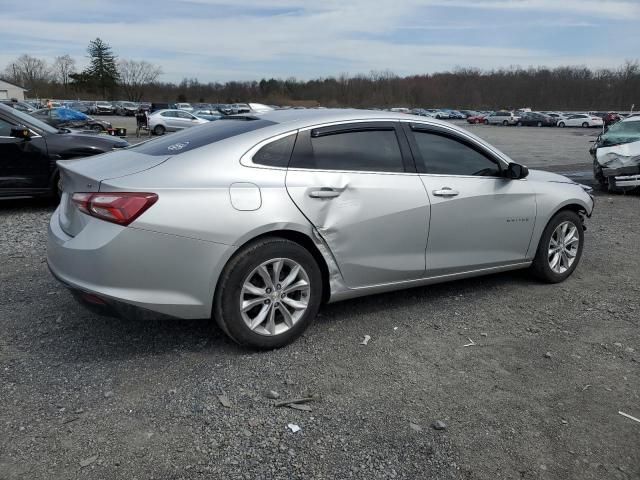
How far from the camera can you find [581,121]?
5550cm

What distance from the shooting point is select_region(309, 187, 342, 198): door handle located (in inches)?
142

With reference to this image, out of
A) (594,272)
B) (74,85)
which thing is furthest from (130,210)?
(74,85)

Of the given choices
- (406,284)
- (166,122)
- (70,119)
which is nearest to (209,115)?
(166,122)

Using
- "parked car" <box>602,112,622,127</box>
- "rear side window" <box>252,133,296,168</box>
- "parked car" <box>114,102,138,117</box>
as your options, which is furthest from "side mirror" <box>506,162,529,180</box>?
"parked car" <box>114,102,138,117</box>

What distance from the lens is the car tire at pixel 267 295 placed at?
3379 millimetres

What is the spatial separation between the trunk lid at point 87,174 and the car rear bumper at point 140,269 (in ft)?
0.46

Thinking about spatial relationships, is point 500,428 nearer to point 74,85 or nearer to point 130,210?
point 130,210

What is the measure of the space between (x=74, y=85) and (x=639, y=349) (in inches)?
4453

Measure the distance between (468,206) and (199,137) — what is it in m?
2.16

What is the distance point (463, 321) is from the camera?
4.25m

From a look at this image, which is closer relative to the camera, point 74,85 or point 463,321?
point 463,321

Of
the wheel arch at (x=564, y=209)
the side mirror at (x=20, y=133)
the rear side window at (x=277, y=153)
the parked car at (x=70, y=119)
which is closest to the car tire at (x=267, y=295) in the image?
the rear side window at (x=277, y=153)

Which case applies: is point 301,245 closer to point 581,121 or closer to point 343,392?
point 343,392

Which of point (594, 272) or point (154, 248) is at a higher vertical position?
point (154, 248)
